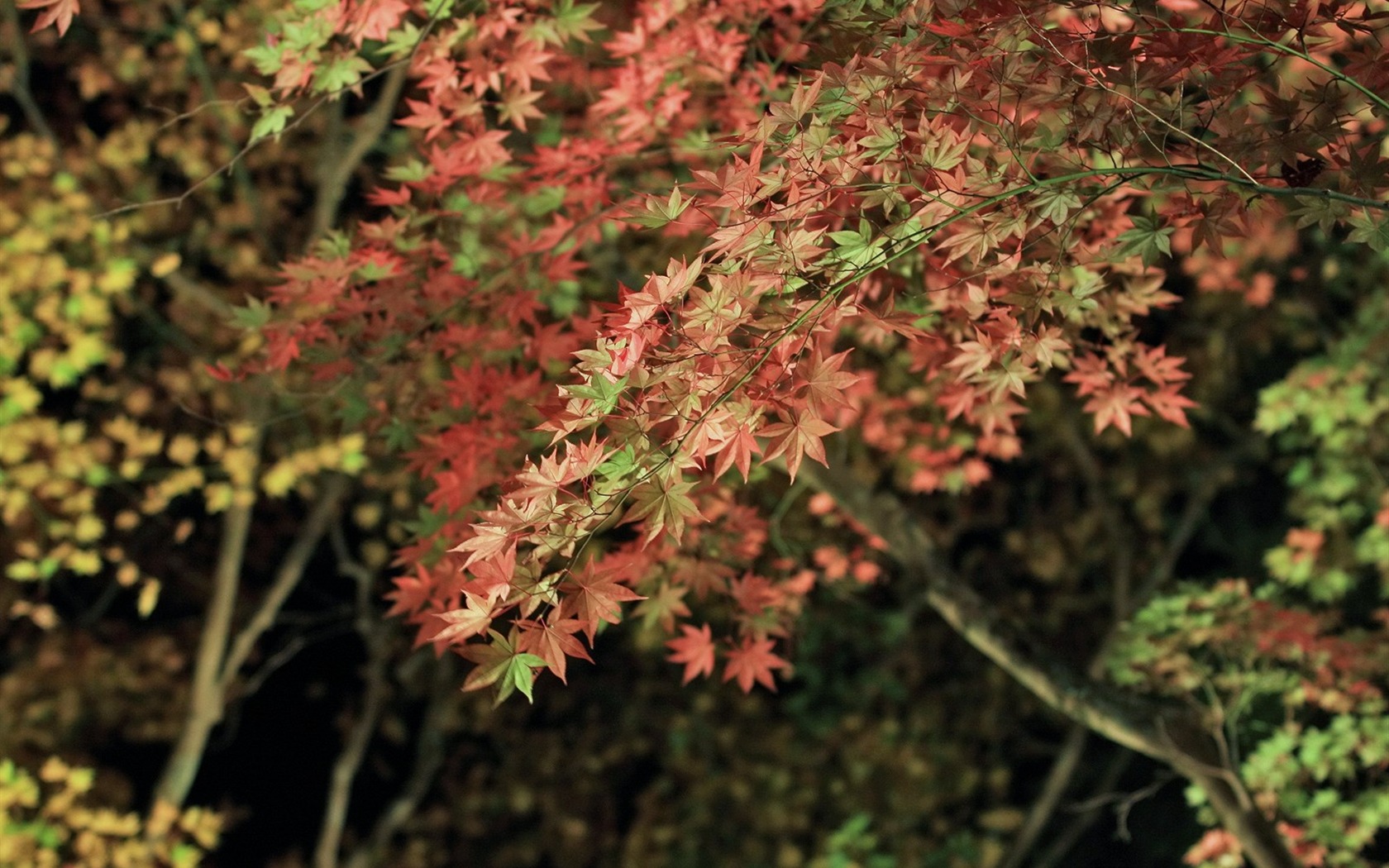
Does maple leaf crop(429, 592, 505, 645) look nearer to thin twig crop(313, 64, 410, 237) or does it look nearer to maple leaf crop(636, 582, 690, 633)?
maple leaf crop(636, 582, 690, 633)

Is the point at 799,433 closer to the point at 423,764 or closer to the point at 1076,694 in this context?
Answer: the point at 1076,694

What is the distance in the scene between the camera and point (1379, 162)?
2.09 metres

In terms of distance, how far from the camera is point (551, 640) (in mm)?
1891

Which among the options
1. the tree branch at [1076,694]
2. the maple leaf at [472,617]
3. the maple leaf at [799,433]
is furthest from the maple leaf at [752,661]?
the maple leaf at [472,617]

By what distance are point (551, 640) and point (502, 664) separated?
91 millimetres

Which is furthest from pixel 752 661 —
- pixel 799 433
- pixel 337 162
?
pixel 337 162

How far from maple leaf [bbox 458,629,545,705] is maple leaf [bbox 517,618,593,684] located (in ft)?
0.07

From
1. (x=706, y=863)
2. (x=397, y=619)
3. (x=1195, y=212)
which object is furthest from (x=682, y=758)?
(x=1195, y=212)

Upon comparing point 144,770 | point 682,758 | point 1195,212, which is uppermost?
point 1195,212

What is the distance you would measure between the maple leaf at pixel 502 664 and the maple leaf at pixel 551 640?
0.9 inches

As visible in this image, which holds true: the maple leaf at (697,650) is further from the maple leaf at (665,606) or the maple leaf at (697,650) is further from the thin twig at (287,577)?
the thin twig at (287,577)

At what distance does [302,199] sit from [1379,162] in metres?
6.42

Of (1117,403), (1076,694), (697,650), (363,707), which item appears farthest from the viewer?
(363,707)

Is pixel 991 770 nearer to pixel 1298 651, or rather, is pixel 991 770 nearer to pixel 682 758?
pixel 682 758
